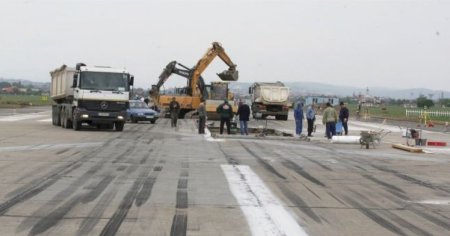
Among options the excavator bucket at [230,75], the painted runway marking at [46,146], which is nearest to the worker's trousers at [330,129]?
the painted runway marking at [46,146]

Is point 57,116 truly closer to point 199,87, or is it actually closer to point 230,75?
point 199,87

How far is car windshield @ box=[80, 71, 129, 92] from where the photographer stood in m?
28.3

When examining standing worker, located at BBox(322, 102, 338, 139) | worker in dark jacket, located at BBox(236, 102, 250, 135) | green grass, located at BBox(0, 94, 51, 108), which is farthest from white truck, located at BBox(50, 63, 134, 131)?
green grass, located at BBox(0, 94, 51, 108)

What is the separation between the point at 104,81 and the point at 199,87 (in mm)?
18486

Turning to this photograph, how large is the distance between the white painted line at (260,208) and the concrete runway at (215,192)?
17mm

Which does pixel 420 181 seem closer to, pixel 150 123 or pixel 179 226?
pixel 179 226

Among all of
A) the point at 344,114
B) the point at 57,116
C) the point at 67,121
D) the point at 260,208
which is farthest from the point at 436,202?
the point at 57,116

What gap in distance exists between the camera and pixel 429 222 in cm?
884

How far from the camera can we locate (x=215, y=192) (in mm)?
11039

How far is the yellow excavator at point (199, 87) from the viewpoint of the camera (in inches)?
1780

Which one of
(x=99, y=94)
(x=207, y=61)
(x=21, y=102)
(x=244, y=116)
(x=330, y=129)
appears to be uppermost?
(x=207, y=61)

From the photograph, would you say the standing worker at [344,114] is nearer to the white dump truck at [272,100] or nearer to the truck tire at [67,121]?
the truck tire at [67,121]

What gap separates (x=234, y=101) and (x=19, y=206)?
125 ft

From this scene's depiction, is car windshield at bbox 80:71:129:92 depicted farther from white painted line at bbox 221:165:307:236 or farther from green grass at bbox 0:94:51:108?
green grass at bbox 0:94:51:108
